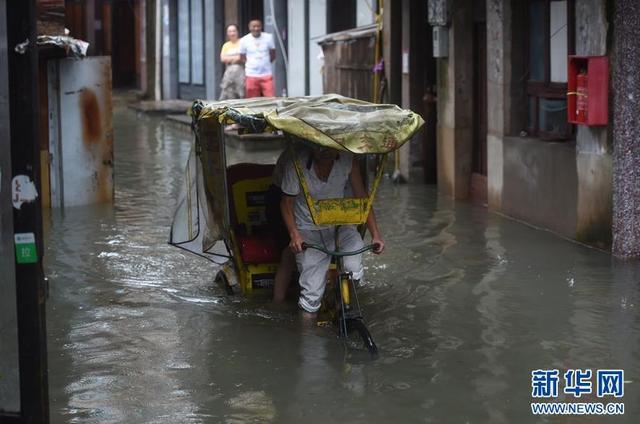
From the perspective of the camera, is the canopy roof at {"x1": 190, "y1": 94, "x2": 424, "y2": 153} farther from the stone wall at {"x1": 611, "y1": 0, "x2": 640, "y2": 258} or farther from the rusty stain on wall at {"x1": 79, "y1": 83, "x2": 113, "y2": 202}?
the rusty stain on wall at {"x1": 79, "y1": 83, "x2": 113, "y2": 202}

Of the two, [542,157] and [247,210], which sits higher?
[542,157]

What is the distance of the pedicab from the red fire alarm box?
2.47m

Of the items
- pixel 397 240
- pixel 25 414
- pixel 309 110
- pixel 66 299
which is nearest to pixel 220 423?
pixel 25 414

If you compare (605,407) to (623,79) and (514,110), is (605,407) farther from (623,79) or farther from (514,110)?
(514,110)

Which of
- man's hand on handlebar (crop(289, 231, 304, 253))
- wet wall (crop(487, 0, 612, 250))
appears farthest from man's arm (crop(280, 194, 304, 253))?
wet wall (crop(487, 0, 612, 250))

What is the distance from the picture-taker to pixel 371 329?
8.79m

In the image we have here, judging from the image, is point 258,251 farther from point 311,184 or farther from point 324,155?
point 324,155

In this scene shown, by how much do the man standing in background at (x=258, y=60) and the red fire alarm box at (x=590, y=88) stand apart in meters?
10.6

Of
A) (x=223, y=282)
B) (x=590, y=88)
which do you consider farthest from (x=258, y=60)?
(x=223, y=282)

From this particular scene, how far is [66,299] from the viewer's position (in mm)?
9867

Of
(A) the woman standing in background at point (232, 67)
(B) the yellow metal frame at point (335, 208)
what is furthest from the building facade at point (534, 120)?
(A) the woman standing in background at point (232, 67)

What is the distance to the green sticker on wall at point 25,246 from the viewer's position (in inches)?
224

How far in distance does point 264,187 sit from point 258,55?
38.6 feet

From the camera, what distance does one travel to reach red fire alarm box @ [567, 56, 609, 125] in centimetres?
1088
